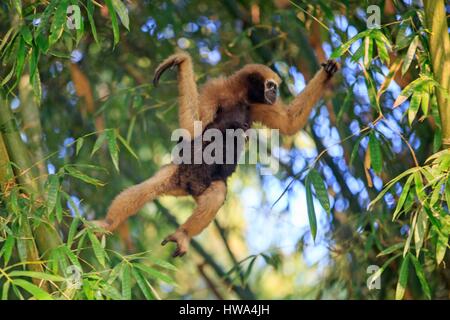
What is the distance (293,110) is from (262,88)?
0.72ft

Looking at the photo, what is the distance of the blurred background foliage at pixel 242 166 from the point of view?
3328mm

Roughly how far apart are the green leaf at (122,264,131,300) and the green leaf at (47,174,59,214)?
0.40 meters

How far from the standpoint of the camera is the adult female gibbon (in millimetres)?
4012

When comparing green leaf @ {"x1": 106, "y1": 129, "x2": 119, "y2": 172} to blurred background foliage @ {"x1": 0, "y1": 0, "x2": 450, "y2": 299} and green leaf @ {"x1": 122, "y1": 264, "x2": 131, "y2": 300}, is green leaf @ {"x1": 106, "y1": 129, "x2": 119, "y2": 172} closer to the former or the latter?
blurred background foliage @ {"x1": 0, "y1": 0, "x2": 450, "y2": 299}

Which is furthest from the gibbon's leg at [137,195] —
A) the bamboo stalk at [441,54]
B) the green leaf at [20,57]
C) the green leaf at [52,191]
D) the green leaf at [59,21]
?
the bamboo stalk at [441,54]

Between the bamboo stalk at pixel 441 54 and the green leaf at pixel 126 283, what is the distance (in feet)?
4.75

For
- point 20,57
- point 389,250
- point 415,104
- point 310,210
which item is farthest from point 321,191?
point 20,57

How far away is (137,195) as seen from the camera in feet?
13.3

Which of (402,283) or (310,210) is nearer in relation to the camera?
(402,283)

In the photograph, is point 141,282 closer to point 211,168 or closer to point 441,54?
point 211,168

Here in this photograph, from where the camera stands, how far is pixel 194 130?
4105 millimetres
